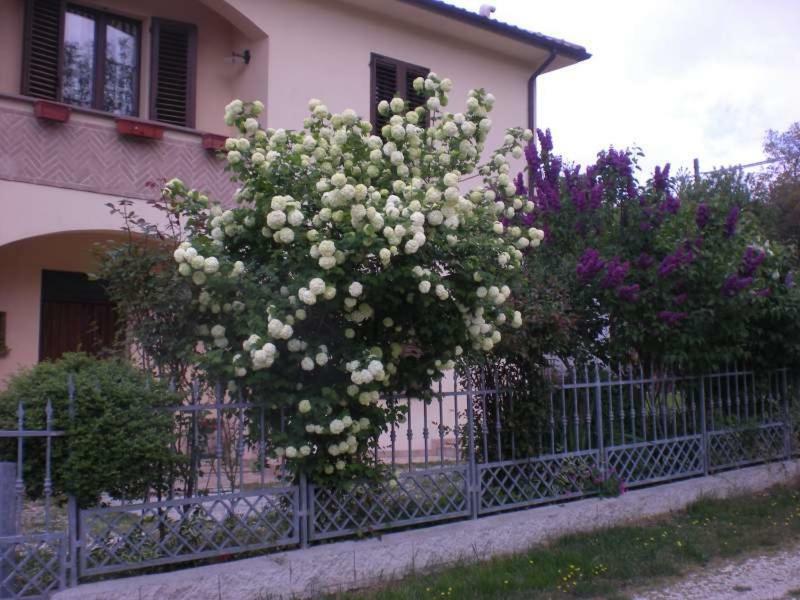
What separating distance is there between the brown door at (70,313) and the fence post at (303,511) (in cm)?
532

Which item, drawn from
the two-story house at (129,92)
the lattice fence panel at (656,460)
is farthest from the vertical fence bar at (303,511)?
the two-story house at (129,92)

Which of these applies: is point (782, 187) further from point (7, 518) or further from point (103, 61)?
point (7, 518)

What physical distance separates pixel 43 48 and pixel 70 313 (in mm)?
3206

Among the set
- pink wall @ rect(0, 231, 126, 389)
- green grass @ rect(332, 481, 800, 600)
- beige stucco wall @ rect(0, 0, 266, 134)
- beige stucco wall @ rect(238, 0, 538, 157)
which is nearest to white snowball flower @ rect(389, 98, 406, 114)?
green grass @ rect(332, 481, 800, 600)

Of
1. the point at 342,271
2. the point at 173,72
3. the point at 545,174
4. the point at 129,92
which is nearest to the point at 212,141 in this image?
the point at 173,72

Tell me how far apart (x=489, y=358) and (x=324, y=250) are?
7.28ft

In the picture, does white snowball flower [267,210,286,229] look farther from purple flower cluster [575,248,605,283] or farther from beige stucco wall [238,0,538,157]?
beige stucco wall [238,0,538,157]

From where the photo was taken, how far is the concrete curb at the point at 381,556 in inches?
179

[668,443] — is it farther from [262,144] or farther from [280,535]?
[262,144]

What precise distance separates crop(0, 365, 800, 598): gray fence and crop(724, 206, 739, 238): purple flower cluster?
1.53 metres

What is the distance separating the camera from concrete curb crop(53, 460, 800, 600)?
4543 millimetres

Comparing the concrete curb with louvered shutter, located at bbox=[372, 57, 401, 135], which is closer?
the concrete curb

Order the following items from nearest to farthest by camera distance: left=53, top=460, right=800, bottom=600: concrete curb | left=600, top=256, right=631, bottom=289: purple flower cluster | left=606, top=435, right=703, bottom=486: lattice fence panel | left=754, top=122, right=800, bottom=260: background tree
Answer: left=53, top=460, right=800, bottom=600: concrete curb, left=600, top=256, right=631, bottom=289: purple flower cluster, left=606, top=435, right=703, bottom=486: lattice fence panel, left=754, top=122, right=800, bottom=260: background tree

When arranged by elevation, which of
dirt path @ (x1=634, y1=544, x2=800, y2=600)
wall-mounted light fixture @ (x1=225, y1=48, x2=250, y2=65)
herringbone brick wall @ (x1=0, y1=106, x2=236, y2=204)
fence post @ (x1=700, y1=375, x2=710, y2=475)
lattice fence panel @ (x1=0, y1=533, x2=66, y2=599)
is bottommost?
dirt path @ (x1=634, y1=544, x2=800, y2=600)
